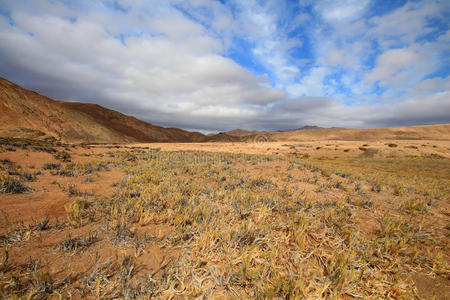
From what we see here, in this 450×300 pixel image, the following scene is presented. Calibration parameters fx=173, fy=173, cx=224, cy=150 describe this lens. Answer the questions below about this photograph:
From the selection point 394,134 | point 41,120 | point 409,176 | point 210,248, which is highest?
point 41,120

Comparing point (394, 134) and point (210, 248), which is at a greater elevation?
point (394, 134)

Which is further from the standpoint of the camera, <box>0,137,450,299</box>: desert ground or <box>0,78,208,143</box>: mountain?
<box>0,78,208,143</box>: mountain

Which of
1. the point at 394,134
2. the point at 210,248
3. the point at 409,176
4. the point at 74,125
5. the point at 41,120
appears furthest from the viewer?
the point at 394,134

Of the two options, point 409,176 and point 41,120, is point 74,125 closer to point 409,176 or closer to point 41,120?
point 41,120

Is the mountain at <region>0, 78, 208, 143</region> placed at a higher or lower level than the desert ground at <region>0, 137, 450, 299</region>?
higher

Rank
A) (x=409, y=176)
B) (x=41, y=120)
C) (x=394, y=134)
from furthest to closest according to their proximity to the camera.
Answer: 1. (x=394, y=134)
2. (x=41, y=120)
3. (x=409, y=176)

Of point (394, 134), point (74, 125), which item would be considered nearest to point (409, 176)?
point (74, 125)

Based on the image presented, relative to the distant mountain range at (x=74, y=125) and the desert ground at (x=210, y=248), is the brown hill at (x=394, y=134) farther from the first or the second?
the desert ground at (x=210, y=248)

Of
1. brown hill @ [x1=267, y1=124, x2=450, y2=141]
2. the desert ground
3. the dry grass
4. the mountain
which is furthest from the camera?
brown hill @ [x1=267, y1=124, x2=450, y2=141]

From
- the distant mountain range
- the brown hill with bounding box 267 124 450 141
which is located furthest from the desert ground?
the brown hill with bounding box 267 124 450 141

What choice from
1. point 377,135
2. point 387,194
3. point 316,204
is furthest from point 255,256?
point 377,135

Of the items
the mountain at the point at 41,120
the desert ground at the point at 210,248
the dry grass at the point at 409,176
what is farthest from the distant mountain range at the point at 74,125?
the dry grass at the point at 409,176

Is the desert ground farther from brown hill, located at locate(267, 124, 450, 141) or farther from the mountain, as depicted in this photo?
brown hill, located at locate(267, 124, 450, 141)

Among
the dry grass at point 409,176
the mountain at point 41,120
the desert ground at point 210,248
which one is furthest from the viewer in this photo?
the mountain at point 41,120
